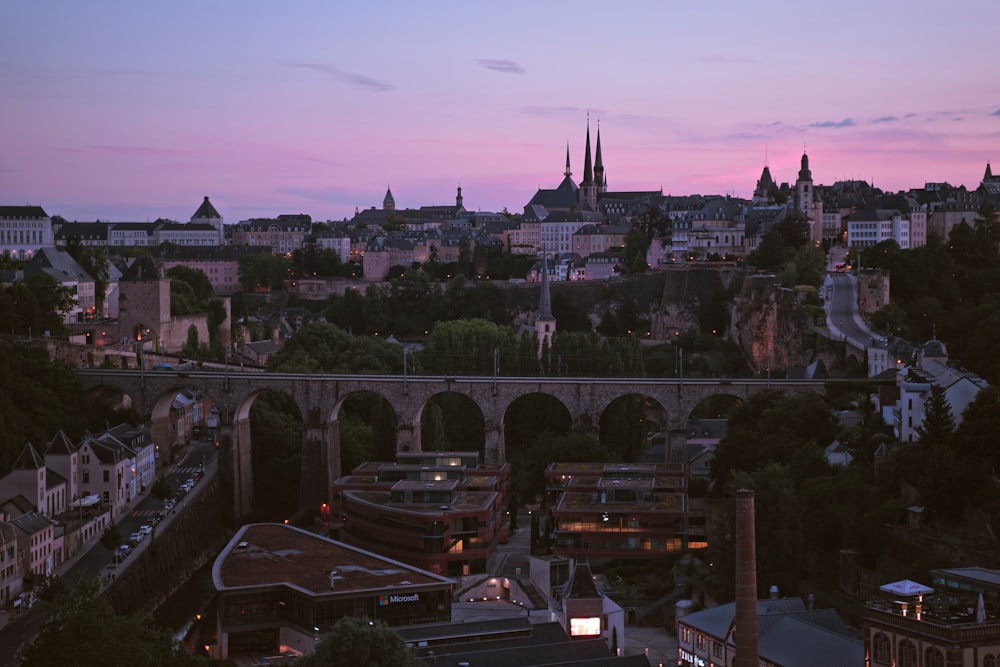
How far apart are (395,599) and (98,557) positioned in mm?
13957

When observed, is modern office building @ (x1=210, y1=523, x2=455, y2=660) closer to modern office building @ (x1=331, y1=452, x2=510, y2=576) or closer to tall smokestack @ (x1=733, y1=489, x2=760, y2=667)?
modern office building @ (x1=331, y1=452, x2=510, y2=576)

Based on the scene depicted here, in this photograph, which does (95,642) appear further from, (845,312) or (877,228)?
(877,228)

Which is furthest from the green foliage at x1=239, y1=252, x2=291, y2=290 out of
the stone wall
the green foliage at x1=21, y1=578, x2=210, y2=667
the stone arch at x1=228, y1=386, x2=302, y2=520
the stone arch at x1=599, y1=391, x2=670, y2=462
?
the green foliage at x1=21, y1=578, x2=210, y2=667

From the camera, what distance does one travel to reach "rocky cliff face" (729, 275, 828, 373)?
8188 centimetres

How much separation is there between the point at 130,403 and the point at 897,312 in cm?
3956

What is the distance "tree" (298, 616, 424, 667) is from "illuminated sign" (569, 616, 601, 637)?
6.33 metres

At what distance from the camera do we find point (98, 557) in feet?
177

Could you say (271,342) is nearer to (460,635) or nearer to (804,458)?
(804,458)

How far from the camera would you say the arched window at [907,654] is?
35.3 meters

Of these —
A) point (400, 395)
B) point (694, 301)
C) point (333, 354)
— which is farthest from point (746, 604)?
point (694, 301)

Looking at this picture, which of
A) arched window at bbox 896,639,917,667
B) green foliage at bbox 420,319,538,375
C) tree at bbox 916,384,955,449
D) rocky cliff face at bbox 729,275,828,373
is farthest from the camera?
rocky cliff face at bbox 729,275,828,373

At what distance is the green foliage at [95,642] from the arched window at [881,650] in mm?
16705

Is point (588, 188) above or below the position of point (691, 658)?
above

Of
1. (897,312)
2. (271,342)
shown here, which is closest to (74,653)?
(897,312)
